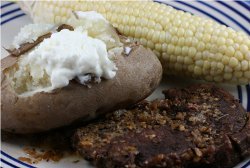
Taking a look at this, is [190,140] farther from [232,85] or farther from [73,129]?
[232,85]

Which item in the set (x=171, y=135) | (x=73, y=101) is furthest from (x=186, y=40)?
(x=73, y=101)

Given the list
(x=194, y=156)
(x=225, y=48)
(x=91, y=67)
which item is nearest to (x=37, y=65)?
(x=91, y=67)

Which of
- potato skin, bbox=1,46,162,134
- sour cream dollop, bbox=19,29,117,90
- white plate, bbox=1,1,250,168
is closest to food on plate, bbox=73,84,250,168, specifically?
potato skin, bbox=1,46,162,134

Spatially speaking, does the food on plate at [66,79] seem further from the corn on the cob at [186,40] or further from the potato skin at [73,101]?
the corn on the cob at [186,40]

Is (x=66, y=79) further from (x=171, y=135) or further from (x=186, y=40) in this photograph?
(x=186, y=40)

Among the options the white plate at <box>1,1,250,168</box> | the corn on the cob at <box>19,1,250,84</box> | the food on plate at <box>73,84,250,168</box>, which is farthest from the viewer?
the white plate at <box>1,1,250,168</box>

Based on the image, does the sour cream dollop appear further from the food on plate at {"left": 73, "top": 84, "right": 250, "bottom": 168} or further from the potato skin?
the food on plate at {"left": 73, "top": 84, "right": 250, "bottom": 168}
